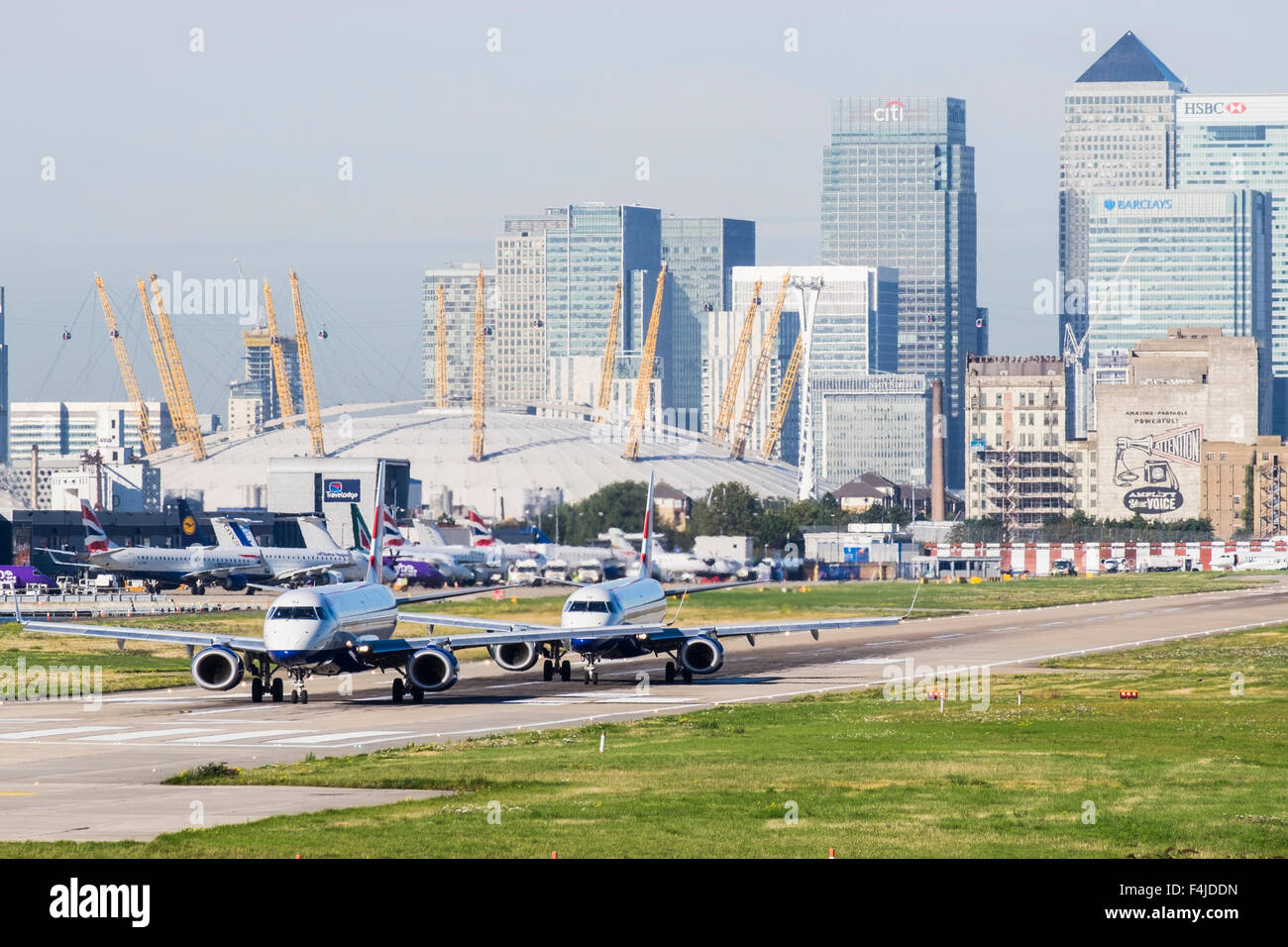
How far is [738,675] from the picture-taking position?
7656 centimetres

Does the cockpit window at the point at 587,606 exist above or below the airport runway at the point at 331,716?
above

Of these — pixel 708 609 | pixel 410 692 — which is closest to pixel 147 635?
pixel 410 692

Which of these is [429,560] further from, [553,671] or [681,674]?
[681,674]

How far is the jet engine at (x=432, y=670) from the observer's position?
6238 cm

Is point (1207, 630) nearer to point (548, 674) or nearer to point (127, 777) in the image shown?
point (548, 674)

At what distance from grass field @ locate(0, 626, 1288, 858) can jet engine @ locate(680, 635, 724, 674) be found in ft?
32.4

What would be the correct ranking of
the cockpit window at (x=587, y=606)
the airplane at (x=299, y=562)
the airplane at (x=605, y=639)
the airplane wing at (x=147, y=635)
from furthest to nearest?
the airplane at (x=299, y=562)
the cockpit window at (x=587, y=606)
the airplane at (x=605, y=639)
the airplane wing at (x=147, y=635)

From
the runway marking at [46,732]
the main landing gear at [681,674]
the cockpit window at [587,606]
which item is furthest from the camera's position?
the main landing gear at [681,674]

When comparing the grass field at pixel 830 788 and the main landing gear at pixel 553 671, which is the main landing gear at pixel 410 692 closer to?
the main landing gear at pixel 553 671

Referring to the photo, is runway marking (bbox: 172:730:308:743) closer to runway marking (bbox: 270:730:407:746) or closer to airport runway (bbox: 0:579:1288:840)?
airport runway (bbox: 0:579:1288:840)

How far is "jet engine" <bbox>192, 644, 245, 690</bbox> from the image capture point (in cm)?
6097

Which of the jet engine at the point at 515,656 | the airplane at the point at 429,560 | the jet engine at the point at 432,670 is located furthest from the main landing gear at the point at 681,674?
the airplane at the point at 429,560
